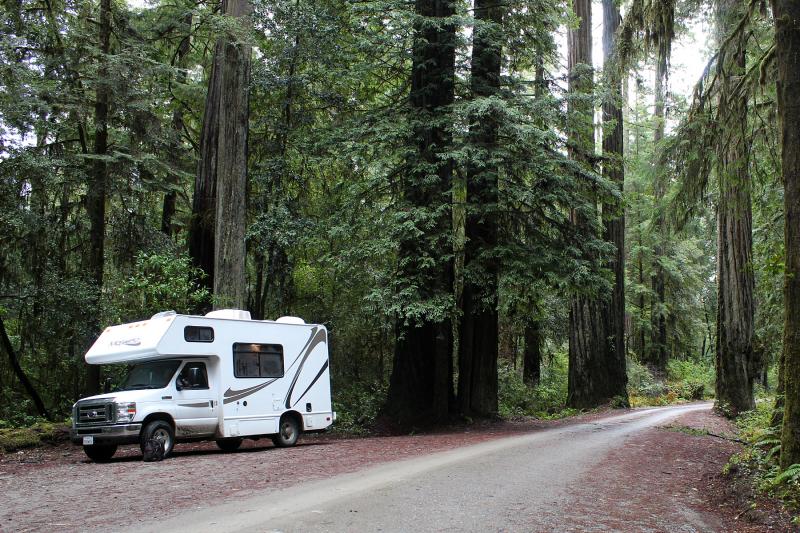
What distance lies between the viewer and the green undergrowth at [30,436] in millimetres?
13715

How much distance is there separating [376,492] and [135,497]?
9.51ft

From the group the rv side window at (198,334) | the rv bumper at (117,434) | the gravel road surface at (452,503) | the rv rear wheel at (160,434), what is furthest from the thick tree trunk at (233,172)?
the gravel road surface at (452,503)

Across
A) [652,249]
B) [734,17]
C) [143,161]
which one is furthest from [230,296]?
[652,249]

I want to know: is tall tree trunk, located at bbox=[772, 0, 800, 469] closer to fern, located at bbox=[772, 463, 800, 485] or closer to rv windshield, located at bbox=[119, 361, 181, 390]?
fern, located at bbox=[772, 463, 800, 485]

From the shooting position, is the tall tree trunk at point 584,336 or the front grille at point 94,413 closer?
the front grille at point 94,413

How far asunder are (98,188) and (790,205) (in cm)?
1552

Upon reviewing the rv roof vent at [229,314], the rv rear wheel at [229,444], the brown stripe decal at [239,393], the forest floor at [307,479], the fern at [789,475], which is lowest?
the rv rear wheel at [229,444]

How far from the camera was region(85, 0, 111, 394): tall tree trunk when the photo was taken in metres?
16.9

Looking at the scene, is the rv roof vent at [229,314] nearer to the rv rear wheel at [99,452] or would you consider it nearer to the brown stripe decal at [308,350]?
the brown stripe decal at [308,350]

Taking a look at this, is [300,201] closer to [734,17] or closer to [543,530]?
[734,17]

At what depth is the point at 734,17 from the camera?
15.0 meters

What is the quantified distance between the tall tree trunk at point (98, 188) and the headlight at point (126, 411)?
17.7ft

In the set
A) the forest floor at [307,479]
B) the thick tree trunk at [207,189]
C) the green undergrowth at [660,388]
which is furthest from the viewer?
the green undergrowth at [660,388]

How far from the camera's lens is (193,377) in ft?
43.1
